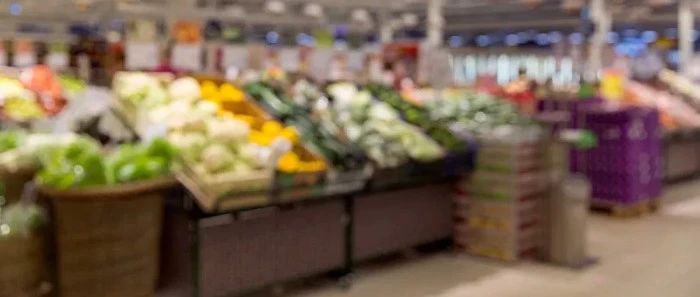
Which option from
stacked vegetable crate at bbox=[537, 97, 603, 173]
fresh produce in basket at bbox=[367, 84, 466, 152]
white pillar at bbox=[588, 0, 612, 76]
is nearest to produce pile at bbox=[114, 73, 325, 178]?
fresh produce in basket at bbox=[367, 84, 466, 152]

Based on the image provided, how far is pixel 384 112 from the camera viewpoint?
18.4ft

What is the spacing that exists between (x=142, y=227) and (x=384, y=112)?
7.37 feet

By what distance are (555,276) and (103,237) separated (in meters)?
2.98

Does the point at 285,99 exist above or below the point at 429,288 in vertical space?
above

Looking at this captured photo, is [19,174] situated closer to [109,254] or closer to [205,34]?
[109,254]

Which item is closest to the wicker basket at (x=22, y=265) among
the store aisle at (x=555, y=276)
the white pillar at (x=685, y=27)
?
the store aisle at (x=555, y=276)

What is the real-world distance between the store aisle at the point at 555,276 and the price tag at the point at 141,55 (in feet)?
6.50

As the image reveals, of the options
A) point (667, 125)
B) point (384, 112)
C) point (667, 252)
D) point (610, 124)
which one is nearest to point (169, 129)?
point (384, 112)

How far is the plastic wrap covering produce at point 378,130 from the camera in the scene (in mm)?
5102

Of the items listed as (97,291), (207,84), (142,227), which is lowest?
(97,291)

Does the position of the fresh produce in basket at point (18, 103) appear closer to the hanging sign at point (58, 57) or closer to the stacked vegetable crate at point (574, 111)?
the hanging sign at point (58, 57)

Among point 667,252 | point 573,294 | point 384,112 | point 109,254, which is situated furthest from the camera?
point 667,252

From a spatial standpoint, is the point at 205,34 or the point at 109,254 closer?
the point at 109,254

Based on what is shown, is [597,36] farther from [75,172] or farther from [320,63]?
[75,172]
